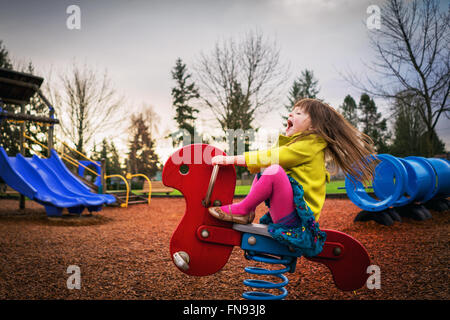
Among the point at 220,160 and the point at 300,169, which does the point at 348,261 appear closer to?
the point at 300,169

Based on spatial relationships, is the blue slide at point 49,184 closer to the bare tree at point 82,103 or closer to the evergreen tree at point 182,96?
the bare tree at point 82,103

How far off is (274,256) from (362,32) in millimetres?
11326

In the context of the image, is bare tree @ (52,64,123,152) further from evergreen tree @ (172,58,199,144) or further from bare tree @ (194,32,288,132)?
evergreen tree @ (172,58,199,144)

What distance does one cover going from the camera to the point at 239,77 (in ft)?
63.5

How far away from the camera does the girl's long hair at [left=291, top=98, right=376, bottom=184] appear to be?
1.88m

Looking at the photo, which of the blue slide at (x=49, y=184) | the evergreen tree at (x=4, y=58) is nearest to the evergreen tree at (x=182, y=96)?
the evergreen tree at (x=4, y=58)

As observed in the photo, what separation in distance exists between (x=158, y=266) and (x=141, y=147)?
27688 mm

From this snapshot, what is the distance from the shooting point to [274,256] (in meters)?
1.84

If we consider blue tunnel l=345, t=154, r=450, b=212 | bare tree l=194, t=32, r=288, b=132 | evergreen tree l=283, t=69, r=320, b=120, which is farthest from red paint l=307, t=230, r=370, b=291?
evergreen tree l=283, t=69, r=320, b=120

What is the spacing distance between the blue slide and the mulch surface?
0.69 m

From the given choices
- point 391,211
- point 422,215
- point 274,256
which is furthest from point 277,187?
point 422,215

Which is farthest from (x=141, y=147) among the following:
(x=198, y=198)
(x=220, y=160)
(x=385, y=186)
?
(x=220, y=160)

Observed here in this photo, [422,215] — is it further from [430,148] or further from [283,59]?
[283,59]
